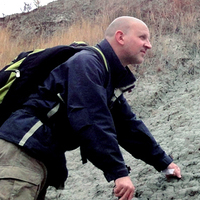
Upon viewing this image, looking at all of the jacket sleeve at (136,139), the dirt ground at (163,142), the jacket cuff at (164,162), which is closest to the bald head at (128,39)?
the jacket sleeve at (136,139)

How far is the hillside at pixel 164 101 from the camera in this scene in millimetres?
2375

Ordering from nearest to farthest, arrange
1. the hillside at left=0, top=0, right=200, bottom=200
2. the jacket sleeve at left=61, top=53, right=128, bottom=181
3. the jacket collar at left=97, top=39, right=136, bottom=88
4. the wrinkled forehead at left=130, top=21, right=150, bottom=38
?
the jacket sleeve at left=61, top=53, right=128, bottom=181
the jacket collar at left=97, top=39, right=136, bottom=88
the wrinkled forehead at left=130, top=21, right=150, bottom=38
the hillside at left=0, top=0, right=200, bottom=200

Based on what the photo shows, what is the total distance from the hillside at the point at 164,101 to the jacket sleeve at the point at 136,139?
0.18 metres

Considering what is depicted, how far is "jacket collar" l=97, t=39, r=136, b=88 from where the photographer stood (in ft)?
6.46

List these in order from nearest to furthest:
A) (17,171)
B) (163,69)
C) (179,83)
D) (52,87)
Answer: (17,171), (52,87), (179,83), (163,69)

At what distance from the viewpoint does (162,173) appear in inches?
95.4

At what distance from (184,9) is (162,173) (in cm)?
452

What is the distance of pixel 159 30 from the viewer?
226 inches

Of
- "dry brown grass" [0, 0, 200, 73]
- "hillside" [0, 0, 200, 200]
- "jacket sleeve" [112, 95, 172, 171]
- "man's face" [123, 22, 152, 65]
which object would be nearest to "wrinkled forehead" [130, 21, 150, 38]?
"man's face" [123, 22, 152, 65]

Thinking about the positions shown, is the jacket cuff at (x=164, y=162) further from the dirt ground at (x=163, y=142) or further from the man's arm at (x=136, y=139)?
the dirt ground at (x=163, y=142)

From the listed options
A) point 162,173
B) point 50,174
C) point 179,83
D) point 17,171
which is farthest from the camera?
point 179,83

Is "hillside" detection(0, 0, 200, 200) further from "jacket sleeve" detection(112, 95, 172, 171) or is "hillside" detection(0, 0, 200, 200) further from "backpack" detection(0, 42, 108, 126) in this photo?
"backpack" detection(0, 42, 108, 126)

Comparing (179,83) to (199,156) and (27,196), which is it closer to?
A: (199,156)

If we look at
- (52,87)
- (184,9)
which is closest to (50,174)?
(52,87)
